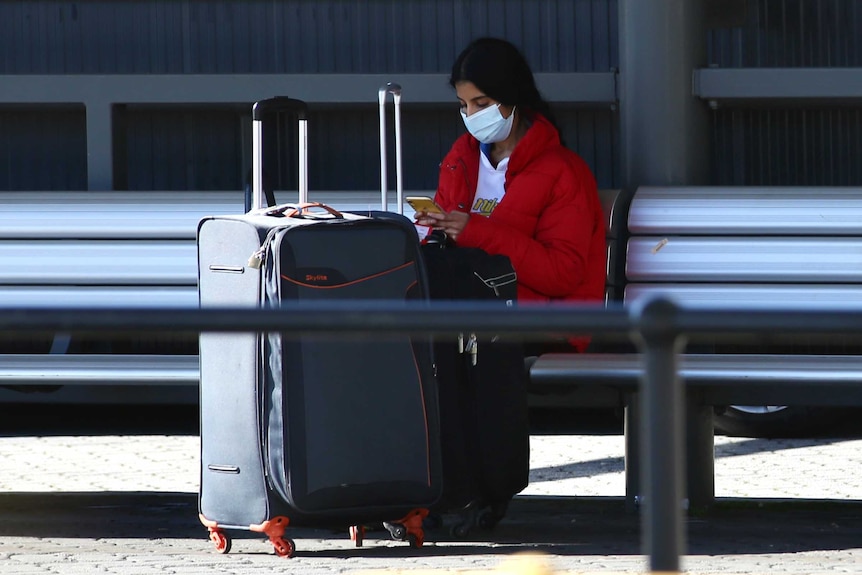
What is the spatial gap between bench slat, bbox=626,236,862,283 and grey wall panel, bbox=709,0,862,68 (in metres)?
1.37

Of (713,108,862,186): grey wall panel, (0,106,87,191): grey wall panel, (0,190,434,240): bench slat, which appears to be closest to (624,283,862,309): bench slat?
(0,190,434,240): bench slat

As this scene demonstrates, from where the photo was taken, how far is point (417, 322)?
5.08 ft

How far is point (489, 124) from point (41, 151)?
2.57 meters

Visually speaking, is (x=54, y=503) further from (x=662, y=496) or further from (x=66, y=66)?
(x=662, y=496)

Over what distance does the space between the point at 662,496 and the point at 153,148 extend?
4532 millimetres

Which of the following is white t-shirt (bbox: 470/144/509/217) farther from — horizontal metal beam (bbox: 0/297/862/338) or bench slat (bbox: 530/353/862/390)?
horizontal metal beam (bbox: 0/297/862/338)

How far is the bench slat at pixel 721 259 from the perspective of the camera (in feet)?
14.2

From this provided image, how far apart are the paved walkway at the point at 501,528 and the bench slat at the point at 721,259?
0.65 metres

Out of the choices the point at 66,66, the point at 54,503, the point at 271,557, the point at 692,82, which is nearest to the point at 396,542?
the point at 271,557

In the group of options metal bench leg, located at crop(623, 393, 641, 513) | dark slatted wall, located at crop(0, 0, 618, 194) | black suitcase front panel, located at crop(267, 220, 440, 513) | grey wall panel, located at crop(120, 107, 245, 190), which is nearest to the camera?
black suitcase front panel, located at crop(267, 220, 440, 513)

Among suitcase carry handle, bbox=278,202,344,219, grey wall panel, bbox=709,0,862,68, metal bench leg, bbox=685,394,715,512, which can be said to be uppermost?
grey wall panel, bbox=709,0,862,68

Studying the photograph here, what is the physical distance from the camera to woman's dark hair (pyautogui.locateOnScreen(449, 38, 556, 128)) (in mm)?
3951

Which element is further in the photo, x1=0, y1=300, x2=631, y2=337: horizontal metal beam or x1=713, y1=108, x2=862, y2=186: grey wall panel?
x1=713, y1=108, x2=862, y2=186: grey wall panel

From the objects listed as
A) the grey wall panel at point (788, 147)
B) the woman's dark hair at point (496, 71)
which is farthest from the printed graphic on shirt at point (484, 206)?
the grey wall panel at point (788, 147)
